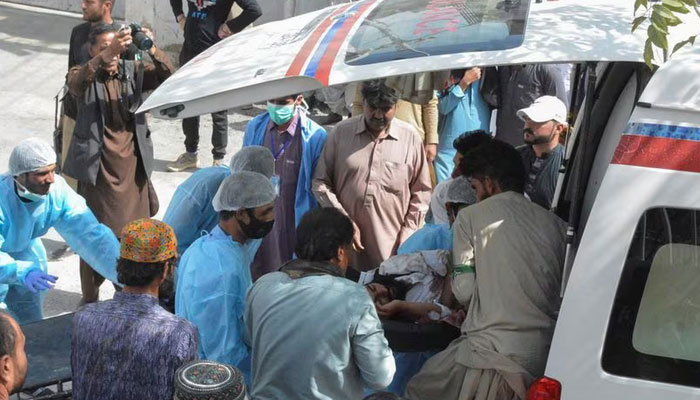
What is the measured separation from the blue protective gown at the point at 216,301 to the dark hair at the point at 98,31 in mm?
2706

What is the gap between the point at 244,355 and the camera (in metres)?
4.18

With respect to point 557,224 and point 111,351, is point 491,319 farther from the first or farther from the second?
point 111,351

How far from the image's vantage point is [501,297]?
3.85 metres

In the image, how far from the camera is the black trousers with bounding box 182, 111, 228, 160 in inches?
349

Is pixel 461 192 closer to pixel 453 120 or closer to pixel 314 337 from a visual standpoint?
pixel 314 337

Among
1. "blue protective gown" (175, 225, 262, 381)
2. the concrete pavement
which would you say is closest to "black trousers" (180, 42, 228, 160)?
the concrete pavement

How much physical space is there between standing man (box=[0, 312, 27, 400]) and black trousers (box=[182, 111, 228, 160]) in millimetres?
5743

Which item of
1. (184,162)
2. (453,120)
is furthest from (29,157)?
(184,162)

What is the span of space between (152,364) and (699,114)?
2.09 metres

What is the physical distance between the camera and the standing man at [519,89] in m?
7.09

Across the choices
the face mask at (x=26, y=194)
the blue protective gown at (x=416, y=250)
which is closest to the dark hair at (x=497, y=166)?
the blue protective gown at (x=416, y=250)

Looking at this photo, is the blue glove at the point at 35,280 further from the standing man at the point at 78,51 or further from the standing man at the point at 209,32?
the standing man at the point at 209,32

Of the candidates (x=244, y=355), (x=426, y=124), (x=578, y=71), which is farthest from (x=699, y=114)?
(x=426, y=124)

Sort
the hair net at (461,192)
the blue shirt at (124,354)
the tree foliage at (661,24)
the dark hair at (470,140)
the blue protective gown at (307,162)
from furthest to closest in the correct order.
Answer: the blue protective gown at (307,162)
the dark hair at (470,140)
the hair net at (461,192)
the blue shirt at (124,354)
the tree foliage at (661,24)
